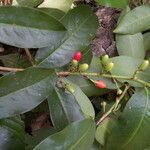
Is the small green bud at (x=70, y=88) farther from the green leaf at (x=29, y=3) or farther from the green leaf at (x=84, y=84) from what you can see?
the green leaf at (x=29, y=3)

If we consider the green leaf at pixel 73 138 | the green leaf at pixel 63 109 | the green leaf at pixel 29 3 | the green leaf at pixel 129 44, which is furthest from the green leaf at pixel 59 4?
the green leaf at pixel 73 138

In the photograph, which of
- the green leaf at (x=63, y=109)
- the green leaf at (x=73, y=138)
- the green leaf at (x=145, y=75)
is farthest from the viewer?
the green leaf at (x=145, y=75)

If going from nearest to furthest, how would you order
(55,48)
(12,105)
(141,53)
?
(12,105)
(55,48)
(141,53)

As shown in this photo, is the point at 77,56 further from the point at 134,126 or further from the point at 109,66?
the point at 134,126

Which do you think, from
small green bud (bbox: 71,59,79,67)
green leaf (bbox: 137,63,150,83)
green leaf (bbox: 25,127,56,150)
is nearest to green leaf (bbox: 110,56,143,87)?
green leaf (bbox: 137,63,150,83)

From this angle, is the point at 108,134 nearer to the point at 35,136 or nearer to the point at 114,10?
the point at 35,136

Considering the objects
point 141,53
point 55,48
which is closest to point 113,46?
point 141,53
